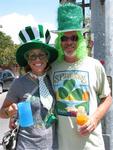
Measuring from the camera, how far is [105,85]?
375 centimetres

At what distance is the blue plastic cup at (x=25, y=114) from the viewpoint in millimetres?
3498

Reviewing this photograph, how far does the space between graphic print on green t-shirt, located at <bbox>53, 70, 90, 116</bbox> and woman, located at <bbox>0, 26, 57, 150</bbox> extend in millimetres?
67

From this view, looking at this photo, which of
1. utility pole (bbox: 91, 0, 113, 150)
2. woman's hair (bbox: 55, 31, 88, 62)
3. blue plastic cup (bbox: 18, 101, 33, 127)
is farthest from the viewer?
utility pole (bbox: 91, 0, 113, 150)

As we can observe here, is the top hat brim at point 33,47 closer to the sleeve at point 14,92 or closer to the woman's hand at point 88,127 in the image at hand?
the sleeve at point 14,92

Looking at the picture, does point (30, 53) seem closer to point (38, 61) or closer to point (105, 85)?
point (38, 61)

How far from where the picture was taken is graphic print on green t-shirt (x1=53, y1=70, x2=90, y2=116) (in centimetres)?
362

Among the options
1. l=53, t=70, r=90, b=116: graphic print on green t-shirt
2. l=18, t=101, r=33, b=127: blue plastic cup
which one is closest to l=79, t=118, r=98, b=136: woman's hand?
l=53, t=70, r=90, b=116: graphic print on green t-shirt

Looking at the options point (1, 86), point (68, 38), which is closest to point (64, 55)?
point (68, 38)

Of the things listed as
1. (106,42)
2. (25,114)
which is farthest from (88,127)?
(106,42)

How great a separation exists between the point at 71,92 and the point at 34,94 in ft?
0.90

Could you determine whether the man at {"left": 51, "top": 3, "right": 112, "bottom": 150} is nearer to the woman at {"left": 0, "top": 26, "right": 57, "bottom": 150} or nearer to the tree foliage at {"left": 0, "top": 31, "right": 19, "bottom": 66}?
the woman at {"left": 0, "top": 26, "right": 57, "bottom": 150}

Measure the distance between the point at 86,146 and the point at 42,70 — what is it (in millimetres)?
652

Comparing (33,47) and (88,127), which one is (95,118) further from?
(33,47)

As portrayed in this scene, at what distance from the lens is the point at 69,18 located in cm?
379
